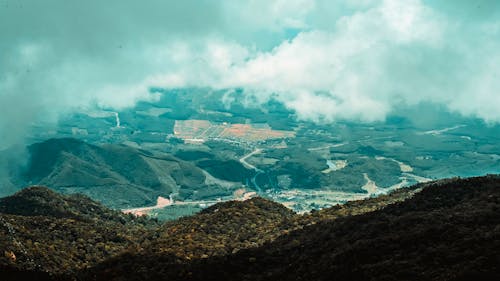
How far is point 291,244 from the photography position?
205 feet

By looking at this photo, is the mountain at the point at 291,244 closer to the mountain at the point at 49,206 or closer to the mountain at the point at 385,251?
the mountain at the point at 385,251

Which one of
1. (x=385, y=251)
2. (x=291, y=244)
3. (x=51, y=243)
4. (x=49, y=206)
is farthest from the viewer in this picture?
(x=49, y=206)

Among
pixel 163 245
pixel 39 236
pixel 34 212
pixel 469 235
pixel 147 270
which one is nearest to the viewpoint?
pixel 469 235

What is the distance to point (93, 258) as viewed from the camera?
246 feet

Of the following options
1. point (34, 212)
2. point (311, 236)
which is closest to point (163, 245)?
point (311, 236)

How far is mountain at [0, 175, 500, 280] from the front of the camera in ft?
145

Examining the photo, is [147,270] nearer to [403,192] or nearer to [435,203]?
[435,203]

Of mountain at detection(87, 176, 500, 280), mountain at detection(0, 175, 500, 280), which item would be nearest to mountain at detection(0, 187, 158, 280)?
mountain at detection(0, 175, 500, 280)

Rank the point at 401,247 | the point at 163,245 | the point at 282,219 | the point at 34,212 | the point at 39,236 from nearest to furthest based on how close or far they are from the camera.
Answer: the point at 401,247
the point at 163,245
the point at 39,236
the point at 282,219
the point at 34,212

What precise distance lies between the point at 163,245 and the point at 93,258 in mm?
12161

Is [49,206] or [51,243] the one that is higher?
[51,243]

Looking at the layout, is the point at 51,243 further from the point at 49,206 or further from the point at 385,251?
the point at 385,251

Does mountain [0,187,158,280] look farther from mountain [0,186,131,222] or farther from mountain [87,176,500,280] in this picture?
mountain [87,176,500,280]

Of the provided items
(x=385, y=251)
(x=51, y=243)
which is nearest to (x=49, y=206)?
(x=51, y=243)
